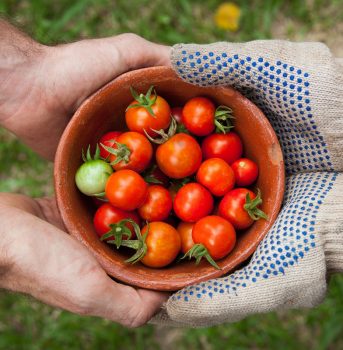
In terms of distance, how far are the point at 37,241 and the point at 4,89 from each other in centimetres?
78

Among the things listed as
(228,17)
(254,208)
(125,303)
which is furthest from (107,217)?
(228,17)

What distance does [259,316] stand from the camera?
9.54ft

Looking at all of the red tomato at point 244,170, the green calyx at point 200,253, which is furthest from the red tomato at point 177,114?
the green calyx at point 200,253

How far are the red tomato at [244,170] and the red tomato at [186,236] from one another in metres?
0.26

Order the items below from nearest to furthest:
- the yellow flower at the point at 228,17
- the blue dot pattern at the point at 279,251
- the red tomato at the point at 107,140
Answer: the blue dot pattern at the point at 279,251 < the red tomato at the point at 107,140 < the yellow flower at the point at 228,17

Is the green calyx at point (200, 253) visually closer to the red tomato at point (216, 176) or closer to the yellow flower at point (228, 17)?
the red tomato at point (216, 176)

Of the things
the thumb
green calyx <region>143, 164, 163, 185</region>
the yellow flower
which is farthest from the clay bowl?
the yellow flower

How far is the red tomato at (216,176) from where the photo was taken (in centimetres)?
204

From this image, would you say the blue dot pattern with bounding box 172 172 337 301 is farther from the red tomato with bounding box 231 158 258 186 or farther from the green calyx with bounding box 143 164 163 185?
the green calyx with bounding box 143 164 163 185

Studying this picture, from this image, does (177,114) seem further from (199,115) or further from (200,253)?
(200,253)

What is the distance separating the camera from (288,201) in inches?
82.5

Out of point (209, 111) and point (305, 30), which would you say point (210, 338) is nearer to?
point (209, 111)

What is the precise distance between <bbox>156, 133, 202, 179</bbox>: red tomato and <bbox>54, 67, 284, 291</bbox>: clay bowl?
22 cm

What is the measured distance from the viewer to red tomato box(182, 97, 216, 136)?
206 cm
